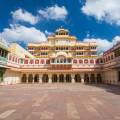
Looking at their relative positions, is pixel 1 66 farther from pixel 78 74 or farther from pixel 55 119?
pixel 55 119

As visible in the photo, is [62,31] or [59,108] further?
[62,31]

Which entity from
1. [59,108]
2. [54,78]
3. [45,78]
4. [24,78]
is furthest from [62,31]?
[59,108]

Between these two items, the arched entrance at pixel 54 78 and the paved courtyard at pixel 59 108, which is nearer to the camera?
the paved courtyard at pixel 59 108

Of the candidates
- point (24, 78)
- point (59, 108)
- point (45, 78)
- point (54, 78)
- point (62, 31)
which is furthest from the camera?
point (62, 31)

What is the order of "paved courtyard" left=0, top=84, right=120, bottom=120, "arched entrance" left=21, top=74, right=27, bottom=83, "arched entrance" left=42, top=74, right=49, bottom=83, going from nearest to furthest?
"paved courtyard" left=0, top=84, right=120, bottom=120
"arched entrance" left=21, top=74, right=27, bottom=83
"arched entrance" left=42, top=74, right=49, bottom=83

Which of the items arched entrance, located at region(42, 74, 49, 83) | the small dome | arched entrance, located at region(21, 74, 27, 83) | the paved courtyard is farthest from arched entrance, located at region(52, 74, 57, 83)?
the paved courtyard

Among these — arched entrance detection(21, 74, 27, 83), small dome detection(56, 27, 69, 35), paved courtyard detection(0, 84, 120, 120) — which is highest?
small dome detection(56, 27, 69, 35)

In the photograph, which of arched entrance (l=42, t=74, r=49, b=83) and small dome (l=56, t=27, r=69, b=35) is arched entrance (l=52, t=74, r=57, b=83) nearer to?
arched entrance (l=42, t=74, r=49, b=83)

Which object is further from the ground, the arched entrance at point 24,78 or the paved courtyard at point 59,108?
the arched entrance at point 24,78

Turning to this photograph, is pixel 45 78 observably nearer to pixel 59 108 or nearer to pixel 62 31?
pixel 62 31

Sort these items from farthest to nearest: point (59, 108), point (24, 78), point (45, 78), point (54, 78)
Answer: point (45, 78) → point (54, 78) → point (24, 78) → point (59, 108)

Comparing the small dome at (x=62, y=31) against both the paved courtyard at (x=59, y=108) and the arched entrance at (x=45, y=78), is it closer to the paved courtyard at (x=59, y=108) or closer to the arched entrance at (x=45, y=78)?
the arched entrance at (x=45, y=78)

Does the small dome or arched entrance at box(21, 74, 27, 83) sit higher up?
the small dome

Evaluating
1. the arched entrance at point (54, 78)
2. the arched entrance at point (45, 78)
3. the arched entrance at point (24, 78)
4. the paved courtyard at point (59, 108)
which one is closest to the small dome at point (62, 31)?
the arched entrance at point (54, 78)
